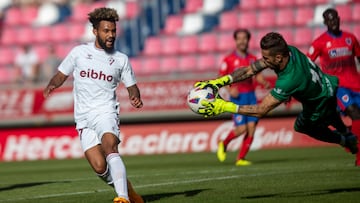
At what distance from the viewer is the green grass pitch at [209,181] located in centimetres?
1112

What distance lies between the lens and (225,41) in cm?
2703

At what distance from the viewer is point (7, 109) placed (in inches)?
1013

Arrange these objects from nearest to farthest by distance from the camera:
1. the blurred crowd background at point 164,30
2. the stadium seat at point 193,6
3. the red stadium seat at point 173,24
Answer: the blurred crowd background at point 164,30
the red stadium seat at point 173,24
the stadium seat at point 193,6

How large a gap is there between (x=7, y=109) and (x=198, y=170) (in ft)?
36.4

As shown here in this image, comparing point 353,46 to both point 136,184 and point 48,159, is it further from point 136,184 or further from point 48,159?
point 48,159

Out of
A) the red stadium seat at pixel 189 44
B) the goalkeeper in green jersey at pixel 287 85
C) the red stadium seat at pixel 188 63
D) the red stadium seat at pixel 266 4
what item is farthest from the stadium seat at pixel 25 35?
the goalkeeper in green jersey at pixel 287 85

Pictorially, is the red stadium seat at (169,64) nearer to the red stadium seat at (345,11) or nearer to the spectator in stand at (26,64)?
the spectator in stand at (26,64)

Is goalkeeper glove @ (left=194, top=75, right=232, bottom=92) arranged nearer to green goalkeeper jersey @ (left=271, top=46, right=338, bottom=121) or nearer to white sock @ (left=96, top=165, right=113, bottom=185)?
green goalkeeper jersey @ (left=271, top=46, right=338, bottom=121)

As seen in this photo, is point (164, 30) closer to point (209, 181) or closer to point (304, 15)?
point (304, 15)

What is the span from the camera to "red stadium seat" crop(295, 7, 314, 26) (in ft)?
86.1

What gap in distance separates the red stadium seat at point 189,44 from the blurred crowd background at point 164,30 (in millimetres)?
29

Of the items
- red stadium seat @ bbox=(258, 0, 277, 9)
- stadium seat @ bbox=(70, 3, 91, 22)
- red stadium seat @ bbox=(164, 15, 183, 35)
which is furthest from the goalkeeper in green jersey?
stadium seat @ bbox=(70, 3, 91, 22)

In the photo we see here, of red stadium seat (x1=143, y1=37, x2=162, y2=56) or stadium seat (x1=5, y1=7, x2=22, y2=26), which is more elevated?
stadium seat (x1=5, y1=7, x2=22, y2=26)

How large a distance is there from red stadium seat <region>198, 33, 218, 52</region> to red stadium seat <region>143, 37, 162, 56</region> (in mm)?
1425
